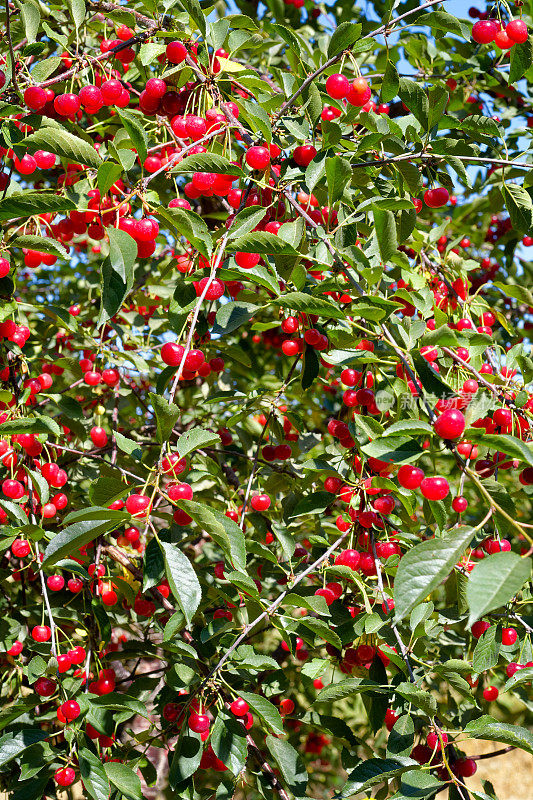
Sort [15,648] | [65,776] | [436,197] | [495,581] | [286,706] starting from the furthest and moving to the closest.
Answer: [286,706] → [15,648] → [436,197] → [65,776] → [495,581]

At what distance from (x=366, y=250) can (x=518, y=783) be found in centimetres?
564

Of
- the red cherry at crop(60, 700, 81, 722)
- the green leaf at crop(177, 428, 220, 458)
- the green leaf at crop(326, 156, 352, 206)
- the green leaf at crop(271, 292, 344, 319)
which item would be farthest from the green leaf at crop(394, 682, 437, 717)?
the green leaf at crop(326, 156, 352, 206)

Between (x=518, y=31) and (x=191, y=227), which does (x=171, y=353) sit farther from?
(x=518, y=31)

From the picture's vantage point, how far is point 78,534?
3.12 feet

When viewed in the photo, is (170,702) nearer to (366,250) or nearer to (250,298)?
(250,298)

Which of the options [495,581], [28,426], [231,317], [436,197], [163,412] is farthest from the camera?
[436,197]

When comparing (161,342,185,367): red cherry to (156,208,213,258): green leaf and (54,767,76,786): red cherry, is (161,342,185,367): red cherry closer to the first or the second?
(156,208,213,258): green leaf

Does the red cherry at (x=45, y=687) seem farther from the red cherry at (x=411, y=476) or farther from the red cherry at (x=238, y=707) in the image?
the red cherry at (x=411, y=476)

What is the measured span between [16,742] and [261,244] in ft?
4.17

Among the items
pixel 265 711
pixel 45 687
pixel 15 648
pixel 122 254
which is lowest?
pixel 15 648

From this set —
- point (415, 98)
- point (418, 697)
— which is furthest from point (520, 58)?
point (418, 697)

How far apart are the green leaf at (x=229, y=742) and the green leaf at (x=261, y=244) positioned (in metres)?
0.99

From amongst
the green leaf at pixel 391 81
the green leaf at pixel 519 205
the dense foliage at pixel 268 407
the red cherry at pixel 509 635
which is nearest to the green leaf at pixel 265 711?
the dense foliage at pixel 268 407

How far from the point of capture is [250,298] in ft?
5.48
